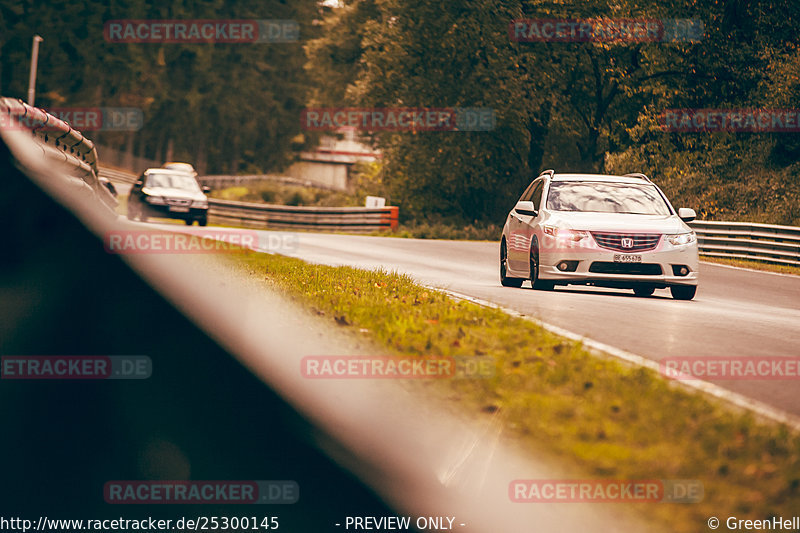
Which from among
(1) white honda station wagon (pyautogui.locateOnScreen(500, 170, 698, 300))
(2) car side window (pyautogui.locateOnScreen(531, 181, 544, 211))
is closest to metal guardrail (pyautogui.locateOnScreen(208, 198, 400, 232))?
(2) car side window (pyautogui.locateOnScreen(531, 181, 544, 211))

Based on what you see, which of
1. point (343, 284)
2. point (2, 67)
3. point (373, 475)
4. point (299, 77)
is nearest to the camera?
point (373, 475)

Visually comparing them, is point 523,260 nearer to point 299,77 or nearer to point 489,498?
point 489,498

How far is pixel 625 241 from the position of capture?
1332 centimetres

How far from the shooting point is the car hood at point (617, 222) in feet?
44.1

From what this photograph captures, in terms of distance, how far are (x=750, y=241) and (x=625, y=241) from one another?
44.4 ft

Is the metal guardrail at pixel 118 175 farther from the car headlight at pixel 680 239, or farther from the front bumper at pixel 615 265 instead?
the car headlight at pixel 680 239

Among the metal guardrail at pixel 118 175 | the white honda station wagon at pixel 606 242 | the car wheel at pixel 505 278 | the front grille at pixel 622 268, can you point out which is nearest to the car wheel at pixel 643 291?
the white honda station wagon at pixel 606 242

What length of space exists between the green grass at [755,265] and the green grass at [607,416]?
15.5 metres

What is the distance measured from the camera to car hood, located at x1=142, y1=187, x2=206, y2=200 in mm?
31484

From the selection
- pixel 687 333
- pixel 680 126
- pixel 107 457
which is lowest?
pixel 687 333

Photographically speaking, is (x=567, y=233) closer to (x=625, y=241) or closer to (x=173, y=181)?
(x=625, y=241)

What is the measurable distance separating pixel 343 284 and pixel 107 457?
374 inches

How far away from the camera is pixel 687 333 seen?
952 centimetres

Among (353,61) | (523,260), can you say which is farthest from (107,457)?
(353,61)
